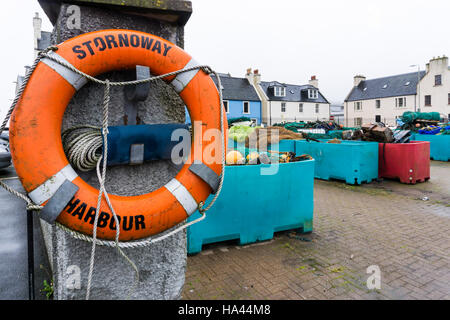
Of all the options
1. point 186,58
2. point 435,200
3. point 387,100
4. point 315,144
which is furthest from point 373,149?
point 387,100

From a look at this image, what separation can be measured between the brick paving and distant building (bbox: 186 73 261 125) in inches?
1123

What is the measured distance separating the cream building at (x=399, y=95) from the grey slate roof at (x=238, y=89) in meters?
14.2

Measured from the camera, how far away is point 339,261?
10.7ft

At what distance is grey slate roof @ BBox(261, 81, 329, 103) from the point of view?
36.0 metres

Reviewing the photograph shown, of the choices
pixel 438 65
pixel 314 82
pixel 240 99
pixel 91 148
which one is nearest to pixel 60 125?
pixel 91 148

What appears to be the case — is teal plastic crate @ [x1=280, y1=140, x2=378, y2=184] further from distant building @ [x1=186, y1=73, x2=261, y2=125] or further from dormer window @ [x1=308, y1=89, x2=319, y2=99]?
dormer window @ [x1=308, y1=89, x2=319, y2=99]

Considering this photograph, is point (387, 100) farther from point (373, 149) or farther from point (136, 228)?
point (136, 228)

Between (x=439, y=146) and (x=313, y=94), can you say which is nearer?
(x=439, y=146)

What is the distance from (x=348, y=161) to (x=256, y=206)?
4.55 metres

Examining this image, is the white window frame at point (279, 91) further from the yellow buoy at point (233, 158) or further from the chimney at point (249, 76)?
the yellow buoy at point (233, 158)

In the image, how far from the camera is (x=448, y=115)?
102 feet

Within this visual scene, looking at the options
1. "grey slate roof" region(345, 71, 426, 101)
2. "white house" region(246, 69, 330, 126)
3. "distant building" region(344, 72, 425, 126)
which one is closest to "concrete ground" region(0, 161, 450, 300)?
"white house" region(246, 69, 330, 126)

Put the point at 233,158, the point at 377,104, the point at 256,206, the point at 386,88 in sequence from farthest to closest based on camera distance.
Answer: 1. the point at 377,104
2. the point at 386,88
3. the point at 233,158
4. the point at 256,206

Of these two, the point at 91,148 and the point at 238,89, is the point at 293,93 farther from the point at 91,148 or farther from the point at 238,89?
the point at 91,148
